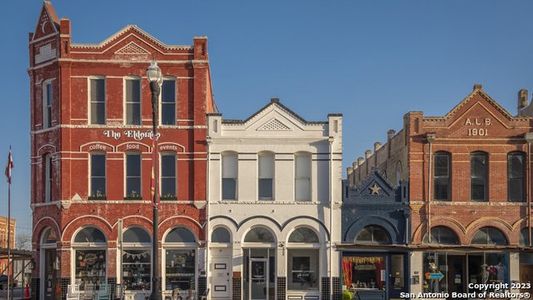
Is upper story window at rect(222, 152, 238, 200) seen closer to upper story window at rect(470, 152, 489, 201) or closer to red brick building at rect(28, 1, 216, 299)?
red brick building at rect(28, 1, 216, 299)

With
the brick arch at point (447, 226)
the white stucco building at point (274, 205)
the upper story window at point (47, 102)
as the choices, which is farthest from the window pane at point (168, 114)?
the brick arch at point (447, 226)

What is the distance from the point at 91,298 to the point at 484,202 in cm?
1935

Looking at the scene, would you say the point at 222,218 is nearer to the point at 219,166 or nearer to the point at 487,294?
the point at 219,166

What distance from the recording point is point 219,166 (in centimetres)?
3594

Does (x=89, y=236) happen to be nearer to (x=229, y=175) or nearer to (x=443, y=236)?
(x=229, y=175)

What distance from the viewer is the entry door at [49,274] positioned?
36000 millimetres

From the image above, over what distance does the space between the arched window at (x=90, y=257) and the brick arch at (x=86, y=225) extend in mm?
261

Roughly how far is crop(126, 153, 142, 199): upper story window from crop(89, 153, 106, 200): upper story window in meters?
1.13

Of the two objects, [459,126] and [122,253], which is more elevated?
[459,126]

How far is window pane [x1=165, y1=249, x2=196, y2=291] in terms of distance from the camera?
3550cm

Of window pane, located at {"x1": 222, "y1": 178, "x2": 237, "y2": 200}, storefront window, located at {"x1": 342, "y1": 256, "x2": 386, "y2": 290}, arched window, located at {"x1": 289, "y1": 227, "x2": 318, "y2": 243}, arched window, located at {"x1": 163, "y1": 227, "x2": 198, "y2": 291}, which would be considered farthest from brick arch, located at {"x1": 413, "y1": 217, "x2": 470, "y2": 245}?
arched window, located at {"x1": 163, "y1": 227, "x2": 198, "y2": 291}

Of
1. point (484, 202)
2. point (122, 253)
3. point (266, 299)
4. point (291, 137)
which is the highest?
point (291, 137)

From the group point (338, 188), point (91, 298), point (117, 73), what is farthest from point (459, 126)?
point (91, 298)

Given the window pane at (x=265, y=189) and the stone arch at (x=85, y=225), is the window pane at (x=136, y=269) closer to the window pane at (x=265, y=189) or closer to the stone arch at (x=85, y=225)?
the stone arch at (x=85, y=225)
